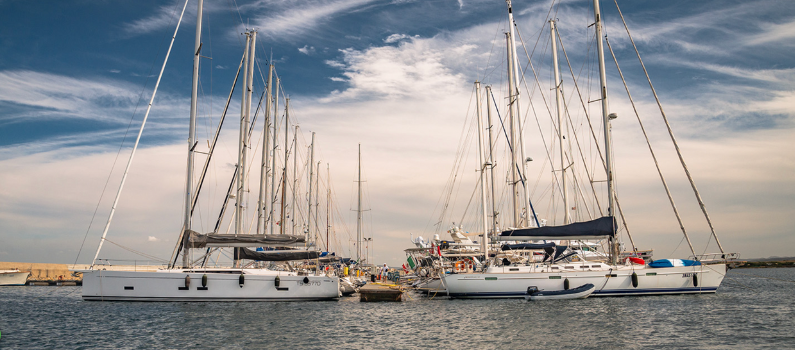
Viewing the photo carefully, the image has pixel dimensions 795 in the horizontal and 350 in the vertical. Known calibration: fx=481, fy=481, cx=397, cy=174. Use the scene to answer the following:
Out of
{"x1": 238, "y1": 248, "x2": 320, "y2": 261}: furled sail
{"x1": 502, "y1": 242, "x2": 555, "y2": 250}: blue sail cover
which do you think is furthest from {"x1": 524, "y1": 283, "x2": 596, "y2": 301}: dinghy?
{"x1": 238, "y1": 248, "x2": 320, "y2": 261}: furled sail

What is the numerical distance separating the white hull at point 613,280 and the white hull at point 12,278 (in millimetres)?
65394

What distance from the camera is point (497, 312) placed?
24.8m

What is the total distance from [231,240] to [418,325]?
549 inches

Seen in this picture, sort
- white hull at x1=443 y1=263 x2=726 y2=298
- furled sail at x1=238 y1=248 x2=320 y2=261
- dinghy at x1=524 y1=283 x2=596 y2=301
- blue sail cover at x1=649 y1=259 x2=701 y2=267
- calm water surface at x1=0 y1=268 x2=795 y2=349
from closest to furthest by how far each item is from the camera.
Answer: calm water surface at x1=0 y1=268 x2=795 y2=349
dinghy at x1=524 y1=283 x2=596 y2=301
white hull at x1=443 y1=263 x2=726 y2=298
blue sail cover at x1=649 y1=259 x2=701 y2=267
furled sail at x1=238 y1=248 x2=320 y2=261

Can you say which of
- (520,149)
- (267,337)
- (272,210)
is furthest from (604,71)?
(272,210)

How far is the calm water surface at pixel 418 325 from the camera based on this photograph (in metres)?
17.4

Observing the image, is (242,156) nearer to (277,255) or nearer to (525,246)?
(277,255)

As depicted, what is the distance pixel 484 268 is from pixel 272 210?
2145cm

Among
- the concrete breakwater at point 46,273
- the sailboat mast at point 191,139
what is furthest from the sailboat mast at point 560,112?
the concrete breakwater at point 46,273

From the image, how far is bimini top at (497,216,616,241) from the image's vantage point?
2865 cm

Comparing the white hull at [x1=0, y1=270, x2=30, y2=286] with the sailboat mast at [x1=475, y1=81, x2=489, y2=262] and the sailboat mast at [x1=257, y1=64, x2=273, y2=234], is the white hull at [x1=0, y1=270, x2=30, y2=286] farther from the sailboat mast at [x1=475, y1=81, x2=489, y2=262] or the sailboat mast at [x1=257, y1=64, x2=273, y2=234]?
the sailboat mast at [x1=475, y1=81, x2=489, y2=262]

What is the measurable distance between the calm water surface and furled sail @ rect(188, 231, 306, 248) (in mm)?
3615

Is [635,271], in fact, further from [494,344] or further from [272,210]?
[272,210]

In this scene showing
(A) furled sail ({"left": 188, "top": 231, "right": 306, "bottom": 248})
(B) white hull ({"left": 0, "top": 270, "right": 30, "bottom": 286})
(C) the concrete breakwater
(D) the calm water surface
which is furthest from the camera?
(C) the concrete breakwater
